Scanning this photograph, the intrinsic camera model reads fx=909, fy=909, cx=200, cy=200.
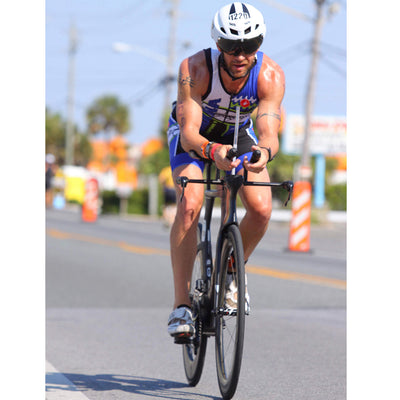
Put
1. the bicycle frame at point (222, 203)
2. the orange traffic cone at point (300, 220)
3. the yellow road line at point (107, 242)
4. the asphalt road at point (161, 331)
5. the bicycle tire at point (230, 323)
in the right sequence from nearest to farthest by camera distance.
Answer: the bicycle tire at point (230, 323) < the bicycle frame at point (222, 203) < the asphalt road at point (161, 331) < the yellow road line at point (107, 242) < the orange traffic cone at point (300, 220)

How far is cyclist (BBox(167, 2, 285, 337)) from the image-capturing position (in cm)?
459

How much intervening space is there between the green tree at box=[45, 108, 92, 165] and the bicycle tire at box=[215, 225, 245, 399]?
74562 millimetres

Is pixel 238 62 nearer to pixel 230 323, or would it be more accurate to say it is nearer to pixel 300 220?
pixel 230 323

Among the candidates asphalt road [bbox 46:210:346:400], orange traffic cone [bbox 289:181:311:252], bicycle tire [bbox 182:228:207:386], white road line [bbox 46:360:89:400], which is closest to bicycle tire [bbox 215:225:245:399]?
bicycle tire [bbox 182:228:207:386]

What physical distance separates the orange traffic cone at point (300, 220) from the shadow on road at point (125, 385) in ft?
39.2

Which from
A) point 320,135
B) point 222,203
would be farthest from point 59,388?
point 320,135

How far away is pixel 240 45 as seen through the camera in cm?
462

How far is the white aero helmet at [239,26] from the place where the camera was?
14.9 ft

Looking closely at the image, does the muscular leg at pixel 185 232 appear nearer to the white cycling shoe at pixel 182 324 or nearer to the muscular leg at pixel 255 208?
the white cycling shoe at pixel 182 324

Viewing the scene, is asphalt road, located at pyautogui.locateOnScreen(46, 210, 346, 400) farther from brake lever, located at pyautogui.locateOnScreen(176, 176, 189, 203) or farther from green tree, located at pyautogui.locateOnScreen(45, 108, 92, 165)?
green tree, located at pyautogui.locateOnScreen(45, 108, 92, 165)

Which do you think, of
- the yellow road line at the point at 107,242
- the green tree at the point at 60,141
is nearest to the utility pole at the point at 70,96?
the green tree at the point at 60,141
